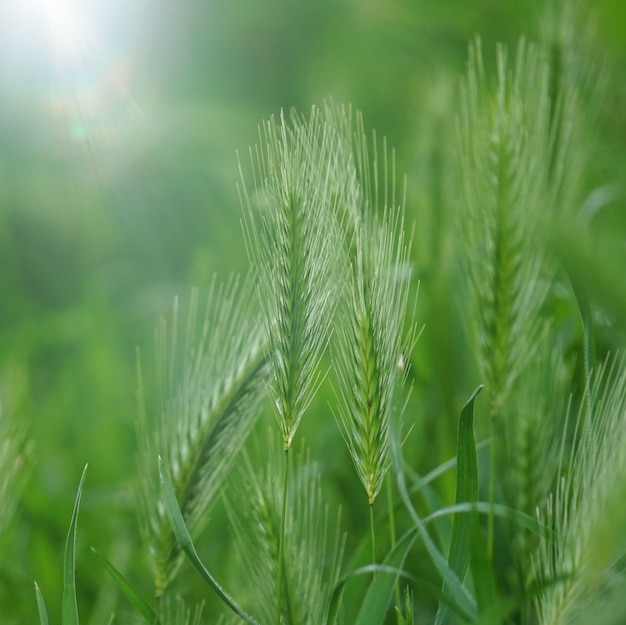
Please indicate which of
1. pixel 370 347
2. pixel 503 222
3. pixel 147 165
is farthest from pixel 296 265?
pixel 147 165

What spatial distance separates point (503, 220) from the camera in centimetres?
53

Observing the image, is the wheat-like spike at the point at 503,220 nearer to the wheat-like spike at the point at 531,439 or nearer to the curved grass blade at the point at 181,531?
the wheat-like spike at the point at 531,439

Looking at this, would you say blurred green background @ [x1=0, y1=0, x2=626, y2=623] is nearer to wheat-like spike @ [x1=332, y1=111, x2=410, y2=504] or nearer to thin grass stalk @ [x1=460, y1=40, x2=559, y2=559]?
thin grass stalk @ [x1=460, y1=40, x2=559, y2=559]

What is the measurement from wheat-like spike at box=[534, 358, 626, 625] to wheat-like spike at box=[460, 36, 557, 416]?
0.08 meters

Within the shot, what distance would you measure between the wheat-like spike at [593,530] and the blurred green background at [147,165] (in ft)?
0.93

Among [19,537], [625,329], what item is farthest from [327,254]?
[19,537]

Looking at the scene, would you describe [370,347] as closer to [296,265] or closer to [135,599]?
[296,265]

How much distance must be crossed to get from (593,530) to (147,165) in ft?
5.30

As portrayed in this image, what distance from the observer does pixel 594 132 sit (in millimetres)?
719

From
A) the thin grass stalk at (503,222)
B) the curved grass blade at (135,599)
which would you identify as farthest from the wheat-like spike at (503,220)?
the curved grass blade at (135,599)

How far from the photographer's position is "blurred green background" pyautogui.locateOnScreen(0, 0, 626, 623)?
2.69 feet

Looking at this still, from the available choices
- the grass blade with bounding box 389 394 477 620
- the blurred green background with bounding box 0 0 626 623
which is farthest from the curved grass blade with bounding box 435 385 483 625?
the blurred green background with bounding box 0 0 626 623

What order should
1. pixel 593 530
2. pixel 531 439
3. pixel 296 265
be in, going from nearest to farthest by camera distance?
pixel 593 530 < pixel 296 265 < pixel 531 439

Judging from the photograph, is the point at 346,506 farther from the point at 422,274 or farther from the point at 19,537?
the point at 19,537
